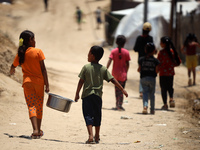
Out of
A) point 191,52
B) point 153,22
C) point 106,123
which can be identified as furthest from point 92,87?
point 153,22

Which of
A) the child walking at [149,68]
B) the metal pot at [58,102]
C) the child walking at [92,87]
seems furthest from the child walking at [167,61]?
the metal pot at [58,102]

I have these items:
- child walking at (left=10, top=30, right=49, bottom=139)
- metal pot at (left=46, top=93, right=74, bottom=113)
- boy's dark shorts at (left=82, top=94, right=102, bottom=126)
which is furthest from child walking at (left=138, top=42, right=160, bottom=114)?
child walking at (left=10, top=30, right=49, bottom=139)

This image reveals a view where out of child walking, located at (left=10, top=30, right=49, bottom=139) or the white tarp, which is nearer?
child walking, located at (left=10, top=30, right=49, bottom=139)

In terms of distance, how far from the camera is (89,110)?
5418 millimetres

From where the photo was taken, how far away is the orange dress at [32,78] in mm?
5406

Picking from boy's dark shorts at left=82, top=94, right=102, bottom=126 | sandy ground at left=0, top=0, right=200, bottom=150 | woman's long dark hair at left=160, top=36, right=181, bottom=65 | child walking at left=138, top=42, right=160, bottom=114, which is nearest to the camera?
sandy ground at left=0, top=0, right=200, bottom=150

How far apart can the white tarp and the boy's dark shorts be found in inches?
582

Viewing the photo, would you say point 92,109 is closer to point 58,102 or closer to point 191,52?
point 58,102

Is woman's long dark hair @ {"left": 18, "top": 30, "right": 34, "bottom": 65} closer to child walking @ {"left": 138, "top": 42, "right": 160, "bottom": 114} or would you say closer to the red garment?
child walking @ {"left": 138, "top": 42, "right": 160, "bottom": 114}

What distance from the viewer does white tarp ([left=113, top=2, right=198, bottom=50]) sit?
19938 mm

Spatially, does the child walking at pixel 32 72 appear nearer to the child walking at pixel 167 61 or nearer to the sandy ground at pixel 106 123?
the sandy ground at pixel 106 123

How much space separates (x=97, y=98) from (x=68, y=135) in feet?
3.40

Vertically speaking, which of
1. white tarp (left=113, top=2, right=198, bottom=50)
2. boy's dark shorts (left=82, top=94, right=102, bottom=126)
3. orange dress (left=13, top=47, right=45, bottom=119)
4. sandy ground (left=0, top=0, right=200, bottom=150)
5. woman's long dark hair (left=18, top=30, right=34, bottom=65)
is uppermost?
white tarp (left=113, top=2, right=198, bottom=50)

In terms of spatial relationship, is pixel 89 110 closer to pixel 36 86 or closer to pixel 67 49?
pixel 36 86
